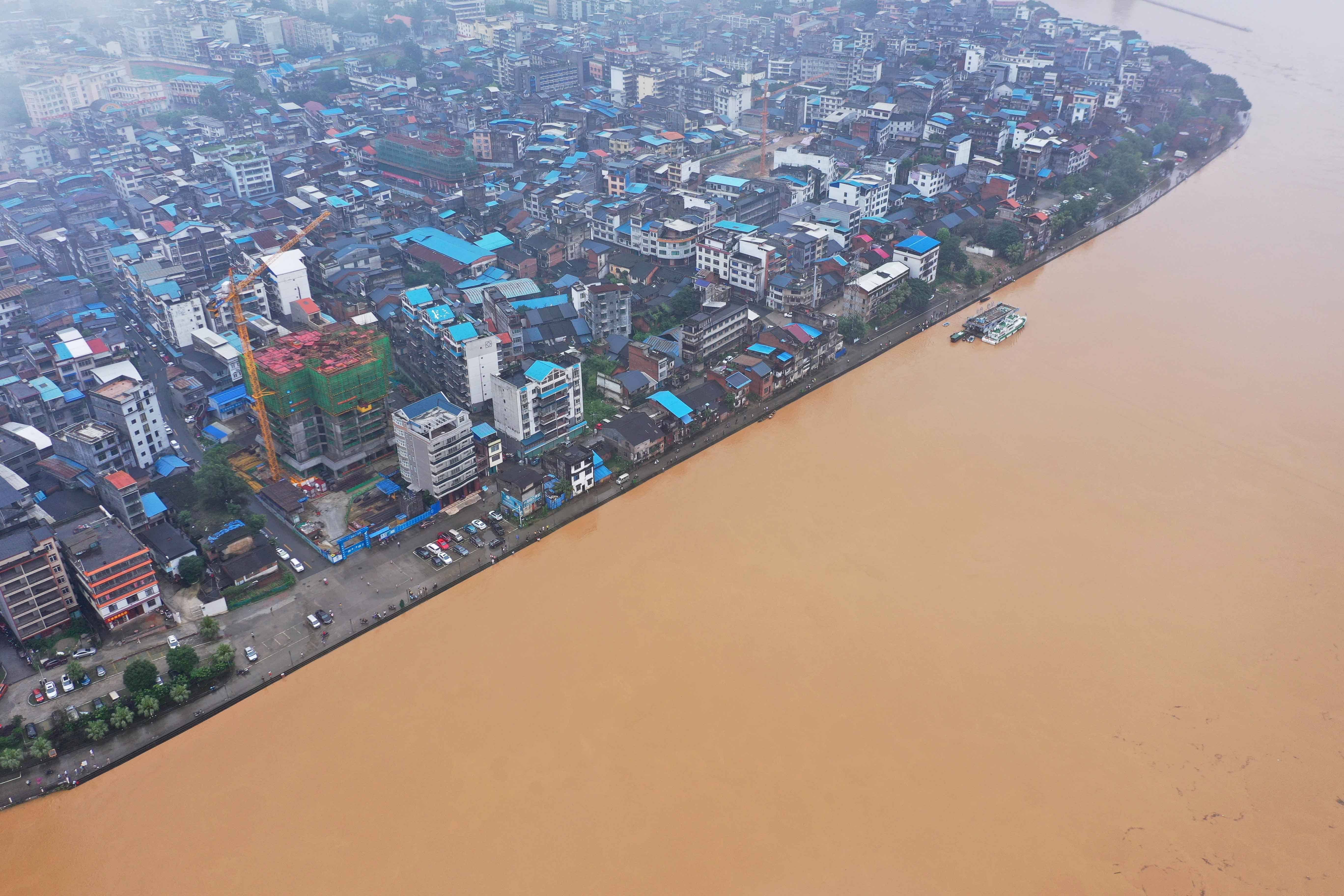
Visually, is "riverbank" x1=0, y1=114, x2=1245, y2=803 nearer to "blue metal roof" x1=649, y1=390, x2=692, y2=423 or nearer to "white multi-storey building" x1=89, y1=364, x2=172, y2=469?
"blue metal roof" x1=649, y1=390, x2=692, y2=423

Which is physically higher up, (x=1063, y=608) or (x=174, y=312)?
(x=174, y=312)

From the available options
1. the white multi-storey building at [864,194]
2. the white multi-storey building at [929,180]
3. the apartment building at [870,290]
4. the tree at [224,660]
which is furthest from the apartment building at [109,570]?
the white multi-storey building at [929,180]

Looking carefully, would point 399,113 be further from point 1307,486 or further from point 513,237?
point 1307,486

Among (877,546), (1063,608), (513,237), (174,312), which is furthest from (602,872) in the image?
(513,237)

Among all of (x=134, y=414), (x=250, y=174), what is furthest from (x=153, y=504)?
(x=250, y=174)

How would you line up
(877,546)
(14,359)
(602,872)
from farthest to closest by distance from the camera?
(14,359) < (877,546) < (602,872)
